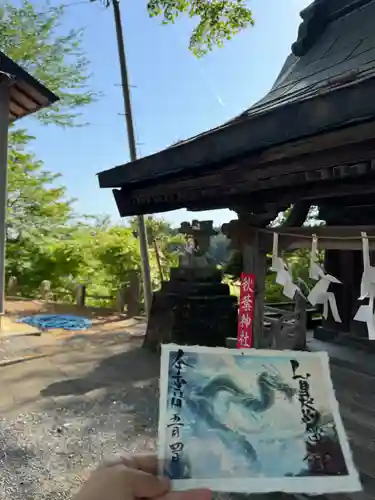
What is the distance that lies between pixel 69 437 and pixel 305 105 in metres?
3.35

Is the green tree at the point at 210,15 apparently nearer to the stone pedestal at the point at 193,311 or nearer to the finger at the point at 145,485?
the stone pedestal at the point at 193,311

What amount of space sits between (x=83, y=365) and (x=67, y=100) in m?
10.5

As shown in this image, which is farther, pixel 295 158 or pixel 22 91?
pixel 22 91

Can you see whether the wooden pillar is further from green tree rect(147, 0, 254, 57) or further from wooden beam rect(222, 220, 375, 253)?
green tree rect(147, 0, 254, 57)

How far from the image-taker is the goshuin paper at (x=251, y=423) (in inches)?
39.9

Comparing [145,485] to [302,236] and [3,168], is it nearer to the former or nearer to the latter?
[302,236]

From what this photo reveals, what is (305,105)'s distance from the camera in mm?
2035

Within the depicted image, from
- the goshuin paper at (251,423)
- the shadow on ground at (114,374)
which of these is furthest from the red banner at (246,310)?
the goshuin paper at (251,423)

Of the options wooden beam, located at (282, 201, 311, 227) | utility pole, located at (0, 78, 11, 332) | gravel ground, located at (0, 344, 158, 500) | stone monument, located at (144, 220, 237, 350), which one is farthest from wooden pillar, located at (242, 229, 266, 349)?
utility pole, located at (0, 78, 11, 332)

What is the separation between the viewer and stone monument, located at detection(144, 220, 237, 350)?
6.59 m

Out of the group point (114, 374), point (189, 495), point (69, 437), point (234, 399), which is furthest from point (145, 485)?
point (114, 374)

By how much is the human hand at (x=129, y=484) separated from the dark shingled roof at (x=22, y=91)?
261 inches


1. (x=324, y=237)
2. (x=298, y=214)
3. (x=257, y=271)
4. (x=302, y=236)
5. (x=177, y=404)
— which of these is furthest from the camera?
(x=298, y=214)

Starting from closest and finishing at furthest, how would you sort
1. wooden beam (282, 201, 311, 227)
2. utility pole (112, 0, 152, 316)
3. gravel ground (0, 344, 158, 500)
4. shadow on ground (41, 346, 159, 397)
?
gravel ground (0, 344, 158, 500) < wooden beam (282, 201, 311, 227) < shadow on ground (41, 346, 159, 397) < utility pole (112, 0, 152, 316)
